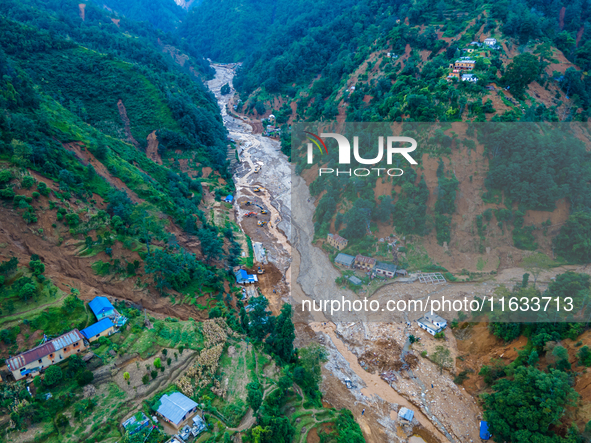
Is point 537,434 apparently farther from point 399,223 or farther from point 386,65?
point 386,65

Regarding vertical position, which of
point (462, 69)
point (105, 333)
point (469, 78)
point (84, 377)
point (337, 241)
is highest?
point (462, 69)

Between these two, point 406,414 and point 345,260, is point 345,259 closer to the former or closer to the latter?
point 345,260

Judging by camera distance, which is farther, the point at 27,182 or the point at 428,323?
the point at 428,323

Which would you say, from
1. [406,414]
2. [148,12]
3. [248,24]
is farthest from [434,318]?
[148,12]

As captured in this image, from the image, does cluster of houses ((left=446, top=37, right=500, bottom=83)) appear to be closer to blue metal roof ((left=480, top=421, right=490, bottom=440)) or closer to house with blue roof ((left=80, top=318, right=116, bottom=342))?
blue metal roof ((left=480, top=421, right=490, bottom=440))

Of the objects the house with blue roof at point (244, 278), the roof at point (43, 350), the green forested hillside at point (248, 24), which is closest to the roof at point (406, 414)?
the house with blue roof at point (244, 278)

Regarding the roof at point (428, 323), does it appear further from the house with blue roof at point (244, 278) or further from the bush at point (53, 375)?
the bush at point (53, 375)
